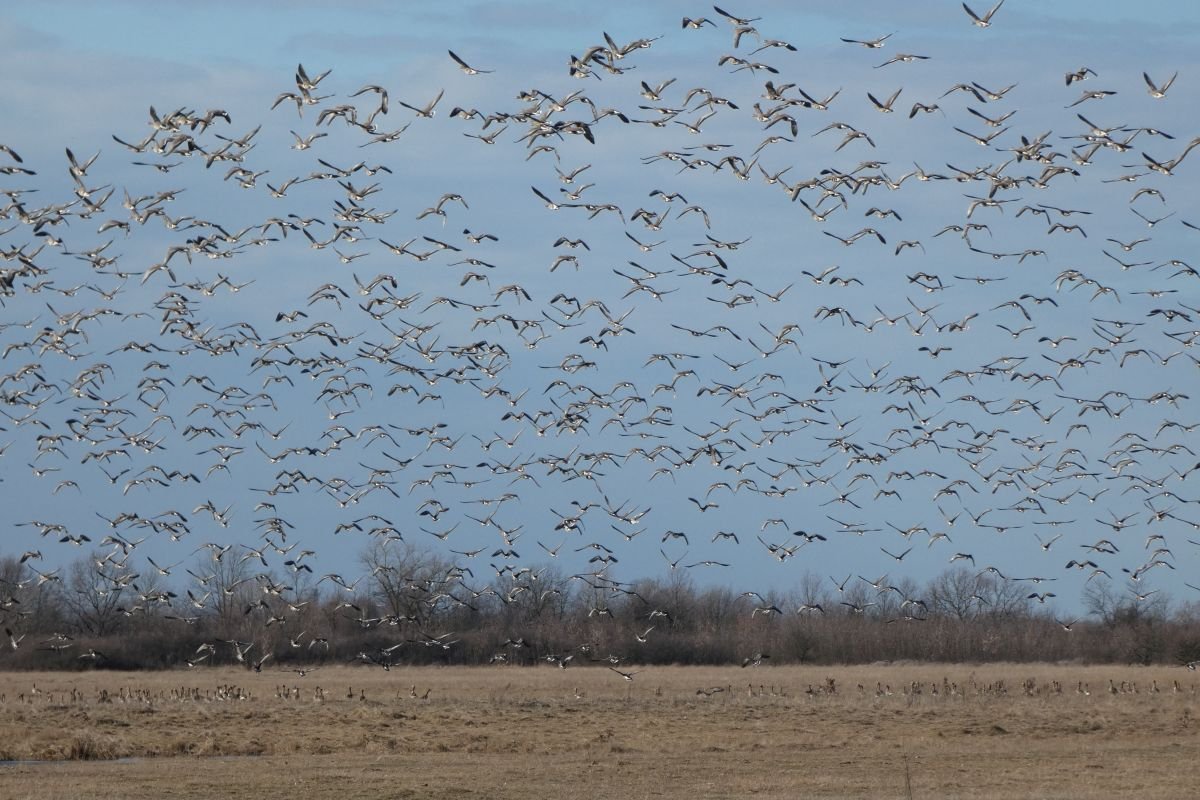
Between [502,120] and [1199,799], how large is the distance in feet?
59.0

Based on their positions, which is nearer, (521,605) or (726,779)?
(726,779)

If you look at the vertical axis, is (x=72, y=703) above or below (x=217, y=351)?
below

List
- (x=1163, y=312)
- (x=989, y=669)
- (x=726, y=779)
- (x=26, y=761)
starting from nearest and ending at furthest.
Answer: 1. (x=726, y=779)
2. (x=26, y=761)
3. (x=1163, y=312)
4. (x=989, y=669)

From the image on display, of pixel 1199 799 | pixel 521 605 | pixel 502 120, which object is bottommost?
pixel 1199 799

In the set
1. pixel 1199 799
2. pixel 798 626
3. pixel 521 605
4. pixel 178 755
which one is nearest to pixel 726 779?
pixel 1199 799

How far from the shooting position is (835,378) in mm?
47156

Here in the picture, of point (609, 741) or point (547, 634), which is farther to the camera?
point (547, 634)

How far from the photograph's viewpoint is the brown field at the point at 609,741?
3011 centimetres

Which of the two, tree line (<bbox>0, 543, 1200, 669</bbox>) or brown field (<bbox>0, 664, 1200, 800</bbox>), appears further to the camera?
tree line (<bbox>0, 543, 1200, 669</bbox>)

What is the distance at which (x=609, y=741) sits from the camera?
3928 centimetres

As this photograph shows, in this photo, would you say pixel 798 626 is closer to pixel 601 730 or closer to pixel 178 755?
pixel 601 730

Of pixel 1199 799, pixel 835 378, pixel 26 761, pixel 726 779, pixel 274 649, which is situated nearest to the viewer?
pixel 1199 799

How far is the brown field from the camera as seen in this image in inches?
1185

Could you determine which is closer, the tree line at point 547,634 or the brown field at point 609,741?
the brown field at point 609,741
